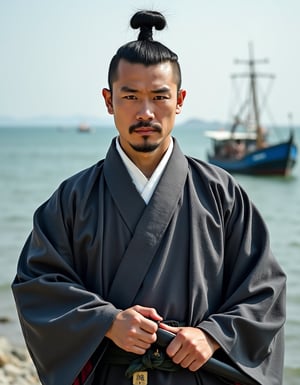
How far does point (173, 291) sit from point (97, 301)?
0.76 ft

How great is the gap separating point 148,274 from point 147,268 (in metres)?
0.02

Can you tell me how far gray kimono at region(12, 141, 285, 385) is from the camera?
2.33m

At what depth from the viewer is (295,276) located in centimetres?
977

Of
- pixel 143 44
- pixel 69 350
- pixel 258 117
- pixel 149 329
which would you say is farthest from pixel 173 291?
pixel 258 117

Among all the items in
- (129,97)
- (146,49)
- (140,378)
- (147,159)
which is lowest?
(140,378)

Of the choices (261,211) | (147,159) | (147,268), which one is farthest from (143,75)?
(261,211)

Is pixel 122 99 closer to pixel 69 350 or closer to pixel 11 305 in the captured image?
pixel 69 350

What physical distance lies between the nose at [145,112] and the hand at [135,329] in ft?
1.87

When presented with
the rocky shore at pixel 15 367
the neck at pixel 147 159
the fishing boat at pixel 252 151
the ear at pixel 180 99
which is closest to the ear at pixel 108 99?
the neck at pixel 147 159

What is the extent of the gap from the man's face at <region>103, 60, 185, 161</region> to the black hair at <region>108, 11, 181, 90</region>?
20mm

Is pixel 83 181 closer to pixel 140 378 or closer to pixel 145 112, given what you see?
pixel 145 112

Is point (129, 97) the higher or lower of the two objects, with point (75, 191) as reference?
higher

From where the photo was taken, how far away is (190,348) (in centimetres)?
225

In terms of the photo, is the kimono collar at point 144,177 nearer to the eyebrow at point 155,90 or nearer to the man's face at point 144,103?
the man's face at point 144,103
